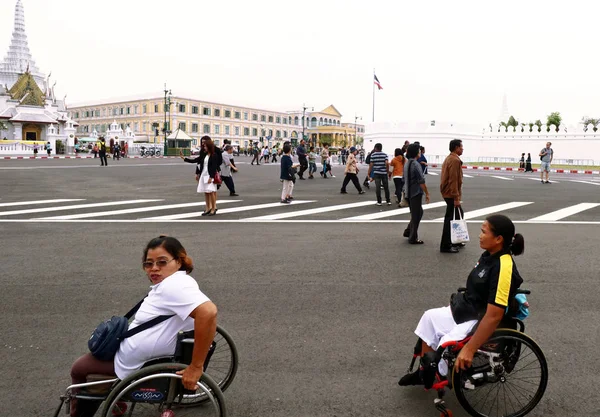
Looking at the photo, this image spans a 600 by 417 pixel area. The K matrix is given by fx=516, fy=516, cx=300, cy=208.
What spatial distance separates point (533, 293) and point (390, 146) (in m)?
48.2

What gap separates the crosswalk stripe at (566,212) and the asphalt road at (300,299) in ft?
1.63

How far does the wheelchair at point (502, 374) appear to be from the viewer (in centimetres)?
328

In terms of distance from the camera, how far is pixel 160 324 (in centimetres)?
295

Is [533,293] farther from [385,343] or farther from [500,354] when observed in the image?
[500,354]

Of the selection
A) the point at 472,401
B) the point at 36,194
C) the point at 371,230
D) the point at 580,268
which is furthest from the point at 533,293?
the point at 36,194

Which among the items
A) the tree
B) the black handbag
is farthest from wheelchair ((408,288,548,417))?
the tree

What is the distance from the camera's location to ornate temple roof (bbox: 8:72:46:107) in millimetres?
66062

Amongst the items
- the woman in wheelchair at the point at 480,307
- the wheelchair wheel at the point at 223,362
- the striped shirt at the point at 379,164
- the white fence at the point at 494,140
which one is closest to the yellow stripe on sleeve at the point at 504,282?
the woman in wheelchair at the point at 480,307

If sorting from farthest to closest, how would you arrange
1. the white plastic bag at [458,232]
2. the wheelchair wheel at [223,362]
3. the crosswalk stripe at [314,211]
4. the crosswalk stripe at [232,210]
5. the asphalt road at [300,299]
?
the crosswalk stripe at [314,211], the crosswalk stripe at [232,210], the white plastic bag at [458,232], the asphalt road at [300,299], the wheelchair wheel at [223,362]

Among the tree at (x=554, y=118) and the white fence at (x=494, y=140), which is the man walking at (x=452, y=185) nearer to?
the white fence at (x=494, y=140)

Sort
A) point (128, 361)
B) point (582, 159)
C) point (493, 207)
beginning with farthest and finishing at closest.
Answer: point (582, 159)
point (493, 207)
point (128, 361)

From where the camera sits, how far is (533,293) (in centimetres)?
614

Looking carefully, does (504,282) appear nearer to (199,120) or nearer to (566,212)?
(566,212)

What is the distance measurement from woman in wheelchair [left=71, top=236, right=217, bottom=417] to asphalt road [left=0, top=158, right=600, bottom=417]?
753mm
